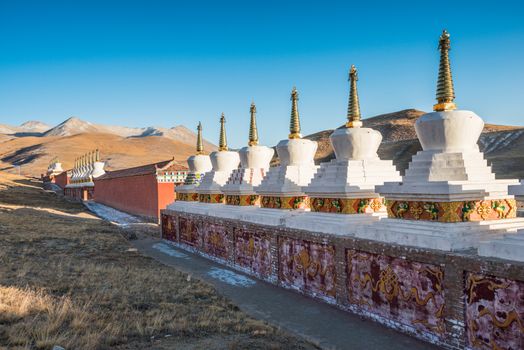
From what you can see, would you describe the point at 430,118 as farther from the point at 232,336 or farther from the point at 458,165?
the point at 232,336

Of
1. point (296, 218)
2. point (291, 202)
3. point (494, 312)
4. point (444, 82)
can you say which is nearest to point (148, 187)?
point (291, 202)

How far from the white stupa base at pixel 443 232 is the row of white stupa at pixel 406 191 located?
2cm

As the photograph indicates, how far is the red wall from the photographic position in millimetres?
25422

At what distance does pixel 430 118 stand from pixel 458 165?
99cm

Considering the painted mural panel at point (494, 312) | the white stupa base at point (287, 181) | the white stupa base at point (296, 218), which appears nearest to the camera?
the painted mural panel at point (494, 312)

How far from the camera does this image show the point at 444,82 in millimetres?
8156

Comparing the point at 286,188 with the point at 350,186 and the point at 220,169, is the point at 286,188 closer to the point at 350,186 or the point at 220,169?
the point at 350,186

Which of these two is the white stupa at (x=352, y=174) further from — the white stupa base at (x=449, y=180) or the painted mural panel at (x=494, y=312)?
the painted mural panel at (x=494, y=312)

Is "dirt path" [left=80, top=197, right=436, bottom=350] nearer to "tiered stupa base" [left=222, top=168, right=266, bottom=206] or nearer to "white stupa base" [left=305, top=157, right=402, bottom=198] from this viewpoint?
"tiered stupa base" [left=222, top=168, right=266, bottom=206]

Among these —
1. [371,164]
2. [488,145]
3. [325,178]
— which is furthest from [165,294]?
[488,145]

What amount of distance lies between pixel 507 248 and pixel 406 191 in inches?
80.1

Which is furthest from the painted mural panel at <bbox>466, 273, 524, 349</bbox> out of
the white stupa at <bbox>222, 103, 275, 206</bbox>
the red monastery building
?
the red monastery building

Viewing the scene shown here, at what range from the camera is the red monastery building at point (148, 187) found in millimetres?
25328

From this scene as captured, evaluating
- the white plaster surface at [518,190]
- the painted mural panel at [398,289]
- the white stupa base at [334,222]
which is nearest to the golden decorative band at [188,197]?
the white stupa base at [334,222]
